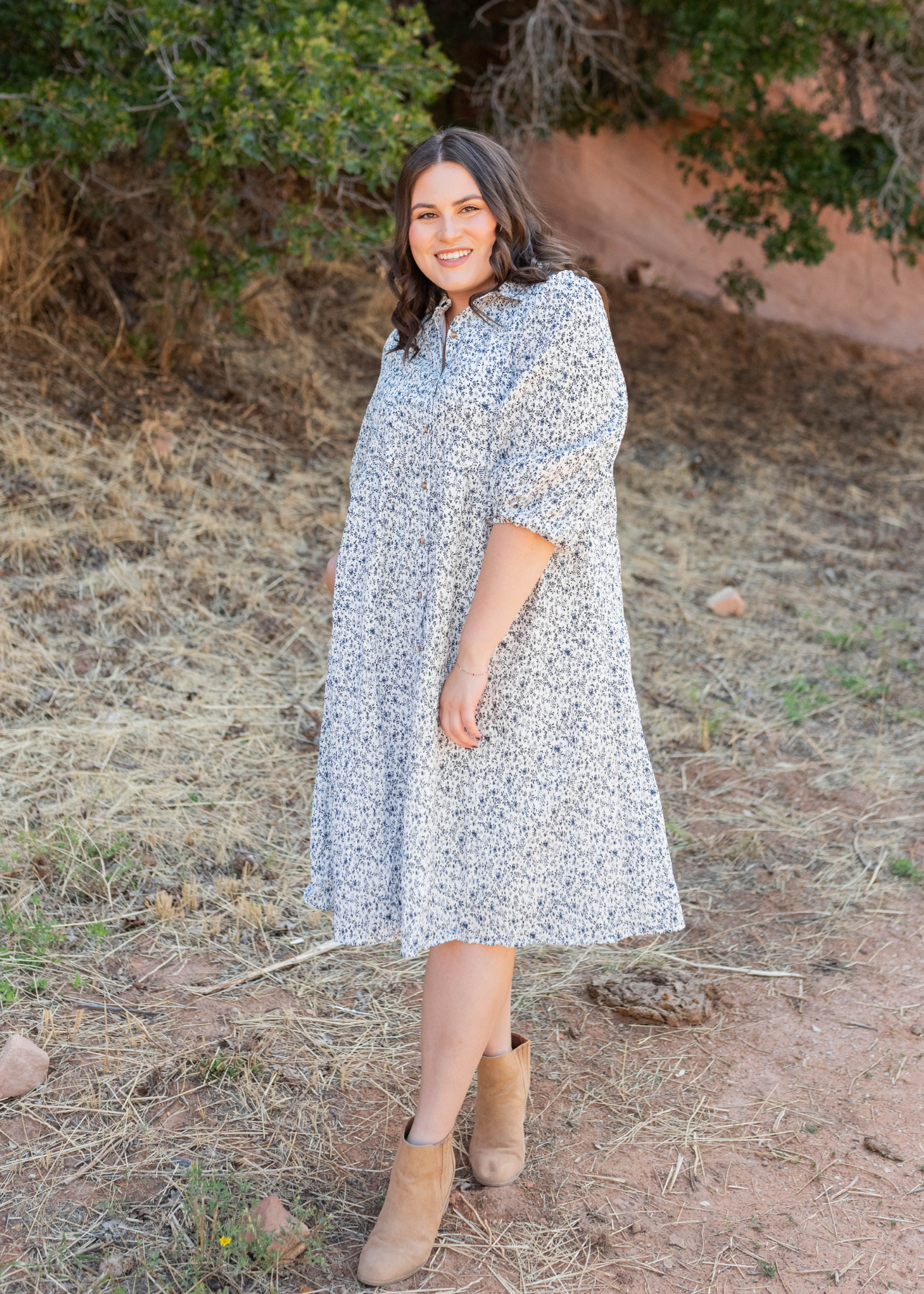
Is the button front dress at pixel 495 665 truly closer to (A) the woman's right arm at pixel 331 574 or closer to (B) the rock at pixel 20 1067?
(A) the woman's right arm at pixel 331 574

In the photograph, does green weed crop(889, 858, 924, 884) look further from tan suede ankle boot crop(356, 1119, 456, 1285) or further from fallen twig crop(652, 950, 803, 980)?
tan suede ankle boot crop(356, 1119, 456, 1285)

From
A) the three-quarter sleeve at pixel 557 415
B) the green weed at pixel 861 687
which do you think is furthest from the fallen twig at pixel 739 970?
the green weed at pixel 861 687

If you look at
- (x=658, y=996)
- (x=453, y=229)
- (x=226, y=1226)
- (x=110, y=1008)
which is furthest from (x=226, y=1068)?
(x=453, y=229)

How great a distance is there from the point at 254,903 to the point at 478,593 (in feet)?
4.71

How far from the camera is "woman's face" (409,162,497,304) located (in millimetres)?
1728

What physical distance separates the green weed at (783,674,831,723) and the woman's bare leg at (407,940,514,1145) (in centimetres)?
239

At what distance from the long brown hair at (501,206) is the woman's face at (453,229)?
12mm

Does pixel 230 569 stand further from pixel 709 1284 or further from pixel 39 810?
pixel 709 1284

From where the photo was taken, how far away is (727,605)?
4.73 m

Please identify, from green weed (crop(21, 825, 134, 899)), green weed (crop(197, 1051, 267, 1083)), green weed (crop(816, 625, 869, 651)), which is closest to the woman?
green weed (crop(197, 1051, 267, 1083))

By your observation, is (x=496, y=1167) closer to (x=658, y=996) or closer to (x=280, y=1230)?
(x=280, y=1230)

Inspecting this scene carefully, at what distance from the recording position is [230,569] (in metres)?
4.39

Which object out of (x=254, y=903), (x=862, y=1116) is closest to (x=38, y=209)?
(x=254, y=903)

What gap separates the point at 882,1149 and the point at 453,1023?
3.00ft
